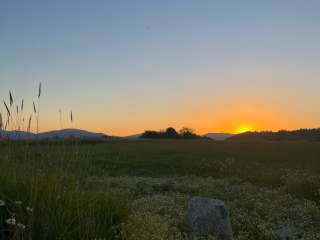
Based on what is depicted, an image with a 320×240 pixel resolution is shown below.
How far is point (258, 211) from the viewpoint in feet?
44.7

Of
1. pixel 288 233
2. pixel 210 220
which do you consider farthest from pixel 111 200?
pixel 288 233

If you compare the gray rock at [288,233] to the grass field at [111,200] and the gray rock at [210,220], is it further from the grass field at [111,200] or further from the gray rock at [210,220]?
the gray rock at [210,220]

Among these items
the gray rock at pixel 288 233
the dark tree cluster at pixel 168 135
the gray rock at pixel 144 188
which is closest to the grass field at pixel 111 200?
the gray rock at pixel 144 188

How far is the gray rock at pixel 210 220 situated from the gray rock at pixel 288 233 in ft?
4.04

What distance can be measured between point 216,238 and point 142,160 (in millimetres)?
21532

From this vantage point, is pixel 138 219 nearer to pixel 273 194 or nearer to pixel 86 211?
pixel 86 211

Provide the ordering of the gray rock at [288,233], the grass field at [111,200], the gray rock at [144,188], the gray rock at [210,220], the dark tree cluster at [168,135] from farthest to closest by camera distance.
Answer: the dark tree cluster at [168,135] < the gray rock at [144,188] < the gray rock at [288,233] < the gray rock at [210,220] < the grass field at [111,200]

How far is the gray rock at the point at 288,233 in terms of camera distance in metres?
10.6

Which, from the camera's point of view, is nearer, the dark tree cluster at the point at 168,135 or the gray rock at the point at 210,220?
the gray rock at the point at 210,220

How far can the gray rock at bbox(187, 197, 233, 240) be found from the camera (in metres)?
9.95

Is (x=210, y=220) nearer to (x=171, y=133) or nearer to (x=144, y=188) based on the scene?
(x=144, y=188)

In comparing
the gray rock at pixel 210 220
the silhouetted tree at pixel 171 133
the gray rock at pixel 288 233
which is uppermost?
the silhouetted tree at pixel 171 133

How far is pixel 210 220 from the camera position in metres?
10.0

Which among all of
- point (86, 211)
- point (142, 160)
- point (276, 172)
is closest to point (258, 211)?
point (86, 211)
